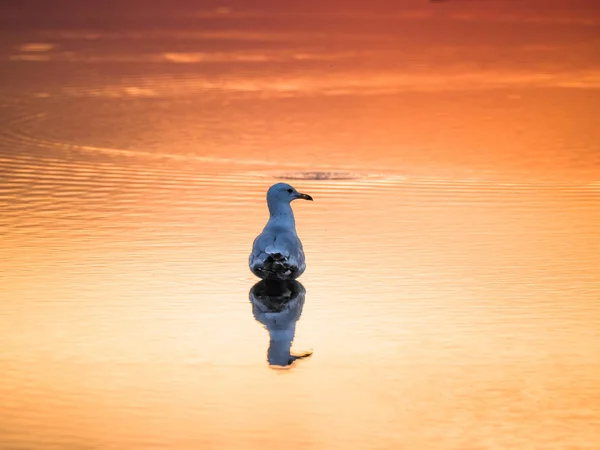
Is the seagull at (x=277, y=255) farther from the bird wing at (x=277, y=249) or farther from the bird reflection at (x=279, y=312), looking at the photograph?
the bird reflection at (x=279, y=312)

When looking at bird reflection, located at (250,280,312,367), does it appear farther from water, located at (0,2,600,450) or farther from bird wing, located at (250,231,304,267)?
bird wing, located at (250,231,304,267)

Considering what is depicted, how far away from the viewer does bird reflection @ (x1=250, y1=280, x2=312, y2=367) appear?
27.5 feet

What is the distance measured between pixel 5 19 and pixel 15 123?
50.5ft

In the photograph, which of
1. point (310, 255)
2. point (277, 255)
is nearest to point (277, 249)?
point (277, 255)

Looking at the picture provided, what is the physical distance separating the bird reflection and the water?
67 millimetres

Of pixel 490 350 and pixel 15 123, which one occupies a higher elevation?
pixel 15 123

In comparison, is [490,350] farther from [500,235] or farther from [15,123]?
[15,123]

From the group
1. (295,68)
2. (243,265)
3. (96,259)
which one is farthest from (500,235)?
(295,68)

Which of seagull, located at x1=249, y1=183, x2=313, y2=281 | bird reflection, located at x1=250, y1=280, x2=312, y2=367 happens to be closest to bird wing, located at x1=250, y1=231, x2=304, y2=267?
seagull, located at x1=249, y1=183, x2=313, y2=281

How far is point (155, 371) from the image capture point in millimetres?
8023

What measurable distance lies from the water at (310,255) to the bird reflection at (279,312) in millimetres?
67

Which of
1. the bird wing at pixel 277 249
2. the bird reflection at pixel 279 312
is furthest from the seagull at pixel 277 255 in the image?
the bird reflection at pixel 279 312

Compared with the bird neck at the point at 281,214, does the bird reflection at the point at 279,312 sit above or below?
below

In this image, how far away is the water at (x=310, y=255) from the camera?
734 centimetres
